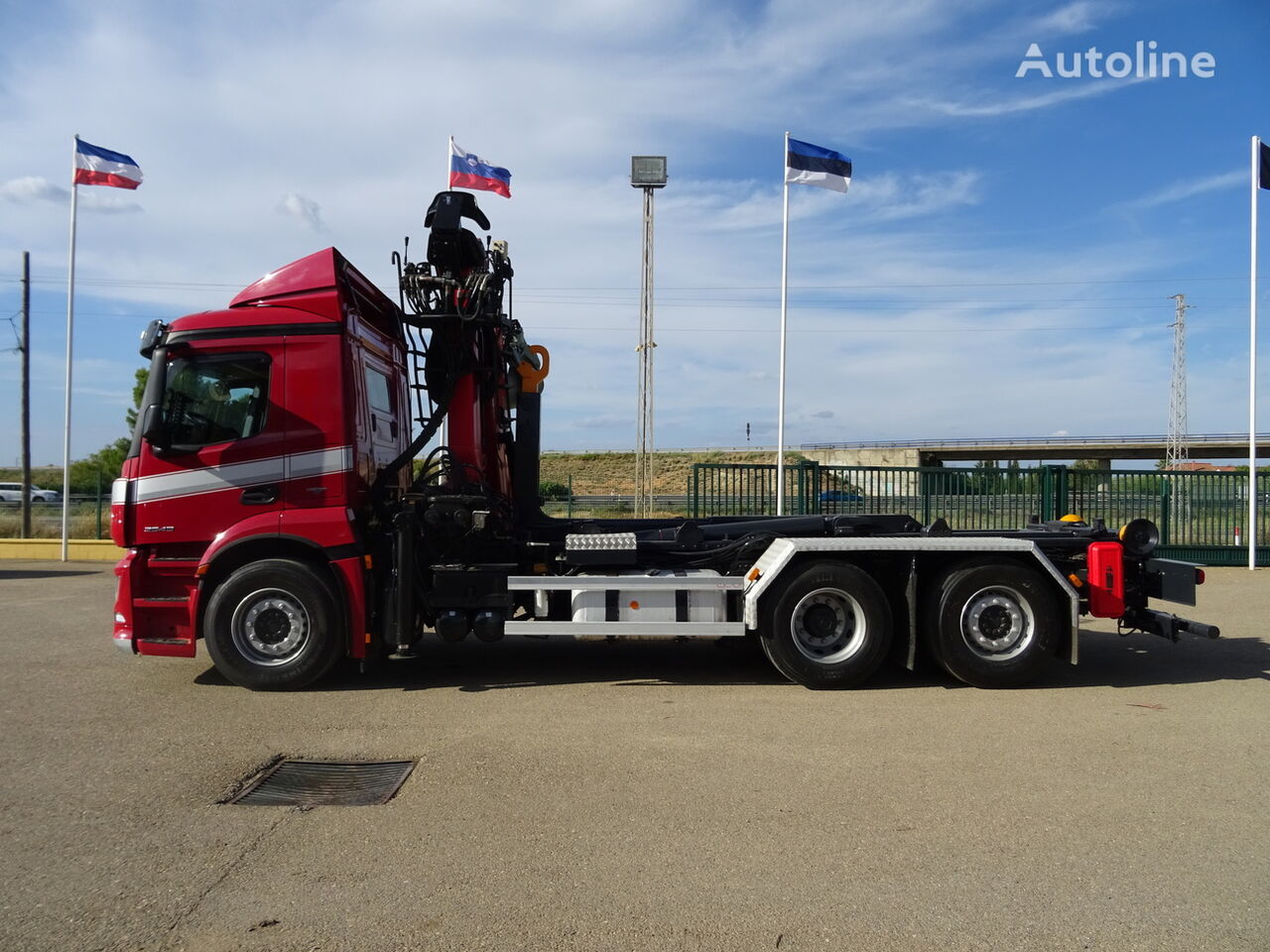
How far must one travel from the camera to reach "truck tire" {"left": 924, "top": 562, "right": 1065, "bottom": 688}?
7230mm

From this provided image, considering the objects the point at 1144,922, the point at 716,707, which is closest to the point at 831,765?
the point at 716,707

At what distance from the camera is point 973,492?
15336 mm

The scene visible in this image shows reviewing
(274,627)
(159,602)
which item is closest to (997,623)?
(274,627)

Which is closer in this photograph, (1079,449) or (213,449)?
(213,449)

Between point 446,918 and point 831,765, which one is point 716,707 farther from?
point 446,918

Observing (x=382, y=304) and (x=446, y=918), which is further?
(x=382, y=304)

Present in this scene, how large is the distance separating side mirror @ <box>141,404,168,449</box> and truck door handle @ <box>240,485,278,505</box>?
2.31 ft

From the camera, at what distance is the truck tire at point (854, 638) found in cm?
720

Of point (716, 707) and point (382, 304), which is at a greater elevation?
point (382, 304)

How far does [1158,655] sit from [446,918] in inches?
307

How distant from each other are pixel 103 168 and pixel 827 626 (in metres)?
17.1

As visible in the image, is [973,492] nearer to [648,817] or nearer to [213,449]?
[213,449]

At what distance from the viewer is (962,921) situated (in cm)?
348

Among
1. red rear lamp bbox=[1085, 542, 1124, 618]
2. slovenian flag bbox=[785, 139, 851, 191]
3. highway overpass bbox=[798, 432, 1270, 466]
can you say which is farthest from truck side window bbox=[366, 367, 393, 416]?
highway overpass bbox=[798, 432, 1270, 466]
